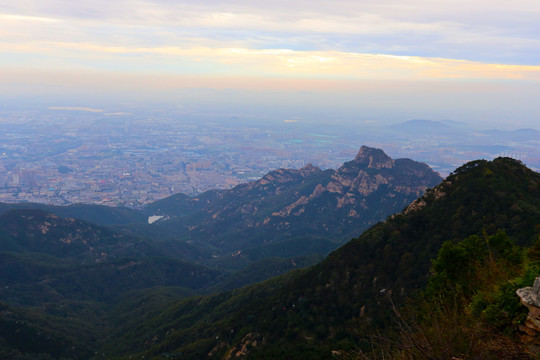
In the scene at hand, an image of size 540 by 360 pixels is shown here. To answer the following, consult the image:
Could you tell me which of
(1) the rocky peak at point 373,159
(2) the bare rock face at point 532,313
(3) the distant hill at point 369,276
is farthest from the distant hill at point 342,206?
(2) the bare rock face at point 532,313

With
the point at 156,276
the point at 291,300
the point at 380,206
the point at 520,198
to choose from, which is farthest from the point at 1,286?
the point at 380,206

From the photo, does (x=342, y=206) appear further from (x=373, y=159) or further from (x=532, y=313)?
(x=532, y=313)

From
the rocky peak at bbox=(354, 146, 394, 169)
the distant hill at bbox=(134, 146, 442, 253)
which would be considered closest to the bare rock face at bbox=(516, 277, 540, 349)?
the distant hill at bbox=(134, 146, 442, 253)

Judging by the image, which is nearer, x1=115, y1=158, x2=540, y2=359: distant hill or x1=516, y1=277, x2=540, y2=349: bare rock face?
x1=516, y1=277, x2=540, y2=349: bare rock face

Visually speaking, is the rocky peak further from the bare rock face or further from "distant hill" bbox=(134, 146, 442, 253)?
the bare rock face

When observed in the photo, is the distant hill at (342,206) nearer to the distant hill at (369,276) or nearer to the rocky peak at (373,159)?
the rocky peak at (373,159)

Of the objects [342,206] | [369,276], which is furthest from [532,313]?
[342,206]

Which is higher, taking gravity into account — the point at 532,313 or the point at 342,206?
the point at 532,313
